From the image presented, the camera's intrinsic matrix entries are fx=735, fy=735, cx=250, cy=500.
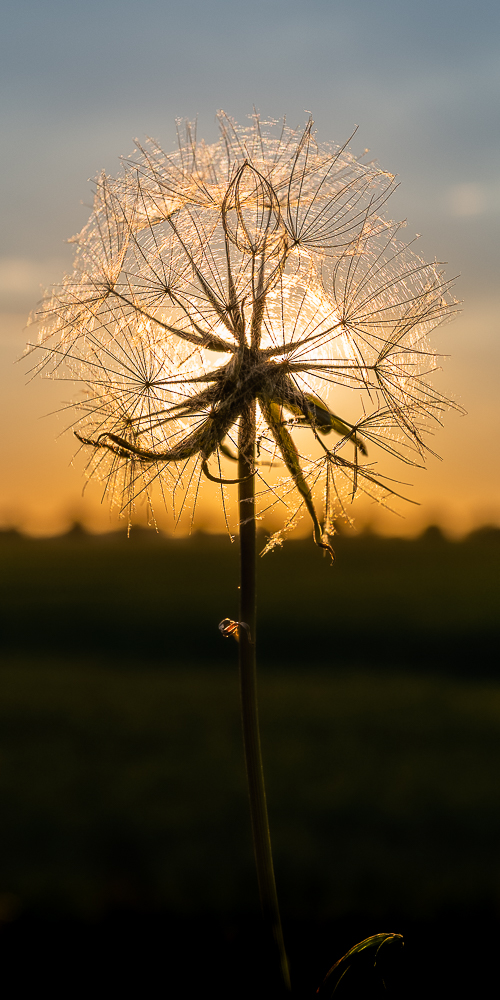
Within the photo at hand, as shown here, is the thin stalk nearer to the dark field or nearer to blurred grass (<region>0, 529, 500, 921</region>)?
the dark field

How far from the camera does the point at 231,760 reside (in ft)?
21.3

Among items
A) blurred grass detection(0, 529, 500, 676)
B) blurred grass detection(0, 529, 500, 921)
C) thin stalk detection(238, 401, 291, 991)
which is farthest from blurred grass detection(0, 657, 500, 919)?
thin stalk detection(238, 401, 291, 991)

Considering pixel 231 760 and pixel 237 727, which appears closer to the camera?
pixel 231 760

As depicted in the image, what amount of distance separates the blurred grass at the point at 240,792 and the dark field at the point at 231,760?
18 mm

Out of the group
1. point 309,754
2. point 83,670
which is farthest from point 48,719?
point 309,754

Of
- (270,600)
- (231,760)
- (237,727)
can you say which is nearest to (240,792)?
(231,760)

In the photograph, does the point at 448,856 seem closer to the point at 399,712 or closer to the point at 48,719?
the point at 399,712

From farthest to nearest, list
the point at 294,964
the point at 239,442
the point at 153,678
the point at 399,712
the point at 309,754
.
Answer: the point at 153,678 → the point at 399,712 → the point at 309,754 → the point at 294,964 → the point at 239,442

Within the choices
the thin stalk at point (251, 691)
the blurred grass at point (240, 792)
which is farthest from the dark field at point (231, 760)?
the thin stalk at point (251, 691)

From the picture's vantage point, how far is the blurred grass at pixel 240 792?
518 cm

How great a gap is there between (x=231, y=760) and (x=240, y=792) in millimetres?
452

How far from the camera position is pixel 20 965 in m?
4.54

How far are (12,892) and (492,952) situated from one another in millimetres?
3281

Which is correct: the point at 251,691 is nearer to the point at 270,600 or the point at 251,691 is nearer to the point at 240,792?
the point at 240,792
